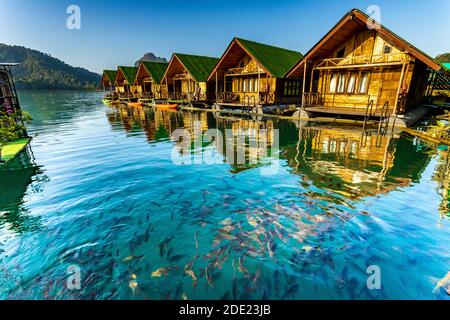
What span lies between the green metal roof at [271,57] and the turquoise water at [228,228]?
57.1 ft

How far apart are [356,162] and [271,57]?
21.5 m

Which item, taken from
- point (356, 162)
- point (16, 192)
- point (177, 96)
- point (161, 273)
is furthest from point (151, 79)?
point (161, 273)

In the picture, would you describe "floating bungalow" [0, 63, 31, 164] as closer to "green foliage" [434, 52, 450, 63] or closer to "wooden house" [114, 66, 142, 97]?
"wooden house" [114, 66, 142, 97]

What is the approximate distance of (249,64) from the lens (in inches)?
1062

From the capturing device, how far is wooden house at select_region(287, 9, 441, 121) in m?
15.9

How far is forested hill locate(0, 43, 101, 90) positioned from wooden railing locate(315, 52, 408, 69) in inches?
5783

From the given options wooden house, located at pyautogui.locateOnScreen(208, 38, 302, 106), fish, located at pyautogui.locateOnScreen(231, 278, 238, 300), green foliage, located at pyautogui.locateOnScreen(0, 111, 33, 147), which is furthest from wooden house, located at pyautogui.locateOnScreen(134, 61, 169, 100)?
fish, located at pyautogui.locateOnScreen(231, 278, 238, 300)

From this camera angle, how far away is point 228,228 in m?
5.51

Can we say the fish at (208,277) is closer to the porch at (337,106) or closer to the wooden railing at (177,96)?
the porch at (337,106)

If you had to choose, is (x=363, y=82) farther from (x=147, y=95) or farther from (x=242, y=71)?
(x=147, y=95)

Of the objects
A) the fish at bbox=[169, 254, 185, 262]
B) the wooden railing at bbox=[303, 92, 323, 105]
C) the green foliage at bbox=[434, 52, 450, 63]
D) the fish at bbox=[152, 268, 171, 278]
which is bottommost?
the fish at bbox=[169, 254, 185, 262]

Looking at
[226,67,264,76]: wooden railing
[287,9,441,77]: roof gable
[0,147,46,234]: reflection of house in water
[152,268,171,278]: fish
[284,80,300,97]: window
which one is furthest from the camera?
[284,80,300,97]: window

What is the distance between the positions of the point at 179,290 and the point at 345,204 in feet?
16.6

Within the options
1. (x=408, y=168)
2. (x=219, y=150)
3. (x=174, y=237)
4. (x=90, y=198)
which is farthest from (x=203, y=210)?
(x=408, y=168)
